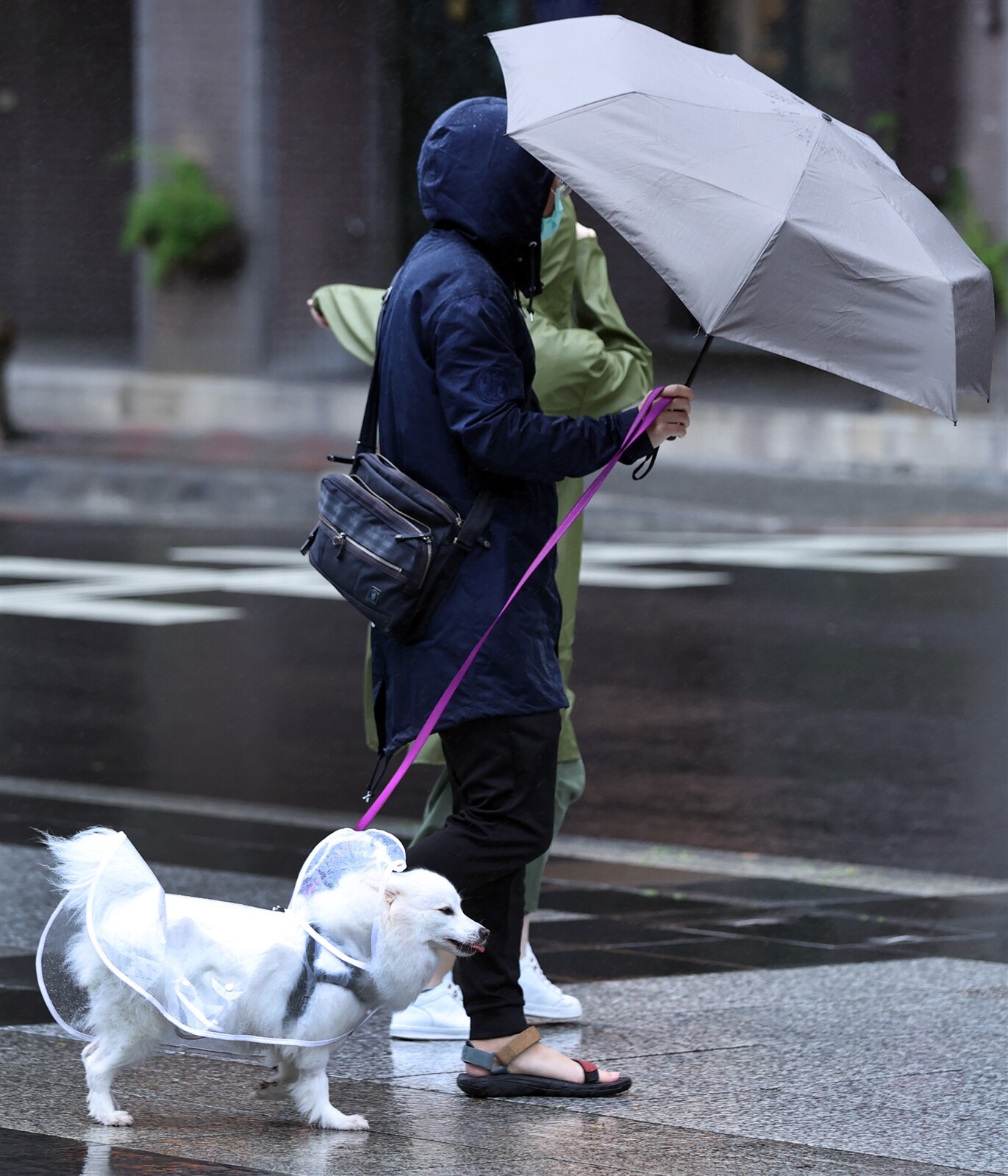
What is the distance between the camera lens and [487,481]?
4500mm

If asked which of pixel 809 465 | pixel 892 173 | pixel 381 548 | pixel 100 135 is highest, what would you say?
pixel 892 173

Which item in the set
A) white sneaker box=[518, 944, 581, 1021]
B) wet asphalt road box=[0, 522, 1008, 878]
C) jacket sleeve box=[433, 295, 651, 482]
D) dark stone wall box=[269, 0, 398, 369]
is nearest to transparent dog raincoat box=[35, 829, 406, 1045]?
jacket sleeve box=[433, 295, 651, 482]

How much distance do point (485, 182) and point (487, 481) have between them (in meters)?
0.59

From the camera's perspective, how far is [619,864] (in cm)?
752

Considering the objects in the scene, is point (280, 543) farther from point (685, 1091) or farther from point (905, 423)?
point (685, 1091)

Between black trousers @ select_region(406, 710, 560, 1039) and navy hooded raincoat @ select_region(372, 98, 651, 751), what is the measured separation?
7cm

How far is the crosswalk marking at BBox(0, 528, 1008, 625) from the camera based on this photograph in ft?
44.7

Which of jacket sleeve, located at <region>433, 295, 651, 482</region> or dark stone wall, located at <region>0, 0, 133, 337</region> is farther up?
jacket sleeve, located at <region>433, 295, 651, 482</region>

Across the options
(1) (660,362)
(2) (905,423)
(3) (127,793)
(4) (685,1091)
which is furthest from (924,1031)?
(1) (660,362)

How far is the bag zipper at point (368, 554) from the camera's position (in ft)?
14.4

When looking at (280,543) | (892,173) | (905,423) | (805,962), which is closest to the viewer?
(892,173)

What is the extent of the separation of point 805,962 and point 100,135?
2467cm

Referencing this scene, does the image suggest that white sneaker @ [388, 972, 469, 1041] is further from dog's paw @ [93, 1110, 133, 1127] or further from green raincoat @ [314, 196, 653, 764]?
dog's paw @ [93, 1110, 133, 1127]

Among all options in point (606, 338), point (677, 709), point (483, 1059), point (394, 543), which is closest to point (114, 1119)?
point (483, 1059)
